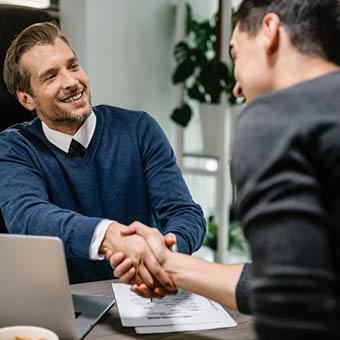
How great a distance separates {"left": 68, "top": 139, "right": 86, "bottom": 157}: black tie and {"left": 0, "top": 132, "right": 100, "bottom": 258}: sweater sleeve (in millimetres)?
113

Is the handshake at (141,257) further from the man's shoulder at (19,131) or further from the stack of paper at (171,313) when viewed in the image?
the man's shoulder at (19,131)

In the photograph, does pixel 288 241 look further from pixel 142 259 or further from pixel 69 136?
pixel 69 136

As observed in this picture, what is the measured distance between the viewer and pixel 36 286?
111 cm

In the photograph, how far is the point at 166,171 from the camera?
1.82 m

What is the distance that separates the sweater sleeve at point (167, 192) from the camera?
1.65 meters

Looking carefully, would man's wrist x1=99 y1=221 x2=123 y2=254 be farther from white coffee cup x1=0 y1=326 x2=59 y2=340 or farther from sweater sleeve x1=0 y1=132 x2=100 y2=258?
white coffee cup x1=0 y1=326 x2=59 y2=340

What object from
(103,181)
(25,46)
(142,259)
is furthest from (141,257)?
(25,46)

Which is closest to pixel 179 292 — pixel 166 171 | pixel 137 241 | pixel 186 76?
pixel 137 241

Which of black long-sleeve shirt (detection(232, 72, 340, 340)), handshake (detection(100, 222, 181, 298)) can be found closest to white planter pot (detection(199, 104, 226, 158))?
handshake (detection(100, 222, 181, 298))

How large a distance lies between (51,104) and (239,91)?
2.78 feet

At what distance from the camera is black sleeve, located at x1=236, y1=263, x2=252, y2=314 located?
45.0 inches

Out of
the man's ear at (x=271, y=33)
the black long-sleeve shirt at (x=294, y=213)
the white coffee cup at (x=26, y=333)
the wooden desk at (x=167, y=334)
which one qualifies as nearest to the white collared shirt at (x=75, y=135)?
the wooden desk at (x=167, y=334)

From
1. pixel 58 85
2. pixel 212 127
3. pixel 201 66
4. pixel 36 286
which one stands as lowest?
pixel 36 286

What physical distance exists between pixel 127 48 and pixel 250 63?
2478mm
